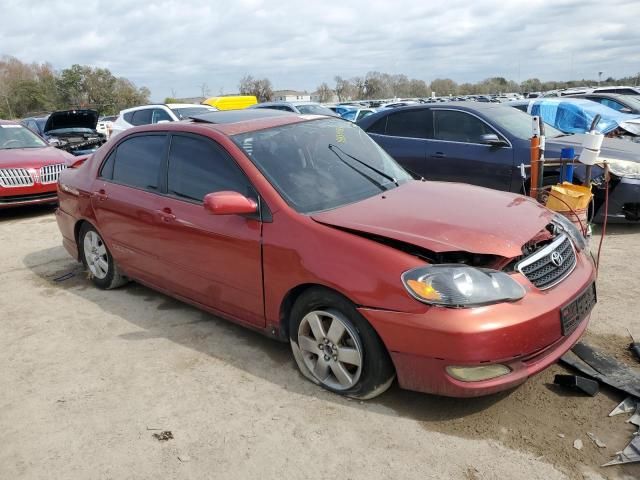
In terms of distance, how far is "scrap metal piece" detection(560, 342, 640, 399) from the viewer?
118 inches

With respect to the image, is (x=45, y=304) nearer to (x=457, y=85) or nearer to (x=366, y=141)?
(x=366, y=141)

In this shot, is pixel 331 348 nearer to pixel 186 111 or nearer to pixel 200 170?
pixel 200 170

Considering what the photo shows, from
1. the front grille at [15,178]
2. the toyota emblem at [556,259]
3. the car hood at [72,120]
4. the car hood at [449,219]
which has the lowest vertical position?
the front grille at [15,178]

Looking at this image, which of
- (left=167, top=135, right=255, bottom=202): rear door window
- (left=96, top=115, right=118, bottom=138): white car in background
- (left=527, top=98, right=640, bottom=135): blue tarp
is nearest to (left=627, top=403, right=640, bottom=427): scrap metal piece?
(left=167, top=135, right=255, bottom=202): rear door window

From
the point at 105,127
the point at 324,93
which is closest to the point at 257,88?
the point at 324,93

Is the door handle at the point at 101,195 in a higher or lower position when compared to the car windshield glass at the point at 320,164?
lower

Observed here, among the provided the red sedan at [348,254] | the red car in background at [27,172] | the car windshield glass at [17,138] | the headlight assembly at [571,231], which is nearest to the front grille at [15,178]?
the red car in background at [27,172]

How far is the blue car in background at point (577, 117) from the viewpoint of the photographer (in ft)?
36.4

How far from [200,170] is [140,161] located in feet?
2.95

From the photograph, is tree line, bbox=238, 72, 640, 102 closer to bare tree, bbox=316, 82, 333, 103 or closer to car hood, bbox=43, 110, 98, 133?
bare tree, bbox=316, 82, 333, 103

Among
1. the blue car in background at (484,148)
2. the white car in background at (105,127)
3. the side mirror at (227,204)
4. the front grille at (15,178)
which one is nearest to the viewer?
the side mirror at (227,204)

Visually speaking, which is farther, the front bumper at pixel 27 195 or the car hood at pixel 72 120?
the car hood at pixel 72 120

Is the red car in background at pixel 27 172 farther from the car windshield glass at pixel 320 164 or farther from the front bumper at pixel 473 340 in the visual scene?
the front bumper at pixel 473 340

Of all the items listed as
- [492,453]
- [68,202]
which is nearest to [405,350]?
[492,453]
